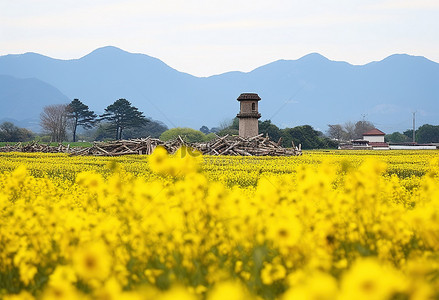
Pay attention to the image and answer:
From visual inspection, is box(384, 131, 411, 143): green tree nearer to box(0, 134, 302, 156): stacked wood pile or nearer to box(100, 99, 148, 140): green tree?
box(100, 99, 148, 140): green tree

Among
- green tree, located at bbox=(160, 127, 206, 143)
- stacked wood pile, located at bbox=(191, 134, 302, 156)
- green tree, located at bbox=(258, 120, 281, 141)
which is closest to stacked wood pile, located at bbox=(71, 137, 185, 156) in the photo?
stacked wood pile, located at bbox=(191, 134, 302, 156)

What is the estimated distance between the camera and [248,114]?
42375 mm

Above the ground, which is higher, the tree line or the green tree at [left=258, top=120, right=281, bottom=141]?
the tree line

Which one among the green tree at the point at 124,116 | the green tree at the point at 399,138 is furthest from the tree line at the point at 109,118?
the green tree at the point at 399,138

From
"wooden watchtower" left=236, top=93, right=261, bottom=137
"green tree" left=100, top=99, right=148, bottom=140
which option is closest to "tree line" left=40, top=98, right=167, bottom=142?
"green tree" left=100, top=99, right=148, bottom=140

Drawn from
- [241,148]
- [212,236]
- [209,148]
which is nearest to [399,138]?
[241,148]

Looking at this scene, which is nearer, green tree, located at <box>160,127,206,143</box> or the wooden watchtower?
the wooden watchtower

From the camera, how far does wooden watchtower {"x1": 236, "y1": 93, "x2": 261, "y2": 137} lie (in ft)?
139

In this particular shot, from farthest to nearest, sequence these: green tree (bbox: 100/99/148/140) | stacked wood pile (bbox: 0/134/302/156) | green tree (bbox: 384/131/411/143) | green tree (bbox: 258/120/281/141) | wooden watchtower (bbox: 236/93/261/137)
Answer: green tree (bbox: 384/131/411/143) < green tree (bbox: 100/99/148/140) < green tree (bbox: 258/120/281/141) < wooden watchtower (bbox: 236/93/261/137) < stacked wood pile (bbox: 0/134/302/156)

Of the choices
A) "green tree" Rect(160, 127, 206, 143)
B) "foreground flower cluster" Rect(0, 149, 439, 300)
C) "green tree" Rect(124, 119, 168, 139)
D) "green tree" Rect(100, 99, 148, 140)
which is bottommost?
"foreground flower cluster" Rect(0, 149, 439, 300)

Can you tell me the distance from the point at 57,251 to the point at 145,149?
97.9 feet

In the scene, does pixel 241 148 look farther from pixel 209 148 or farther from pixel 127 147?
pixel 127 147

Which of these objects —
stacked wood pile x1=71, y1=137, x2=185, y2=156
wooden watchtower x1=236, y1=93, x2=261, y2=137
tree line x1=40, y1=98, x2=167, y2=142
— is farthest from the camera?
tree line x1=40, y1=98, x2=167, y2=142

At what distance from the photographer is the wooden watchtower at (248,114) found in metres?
42.4
